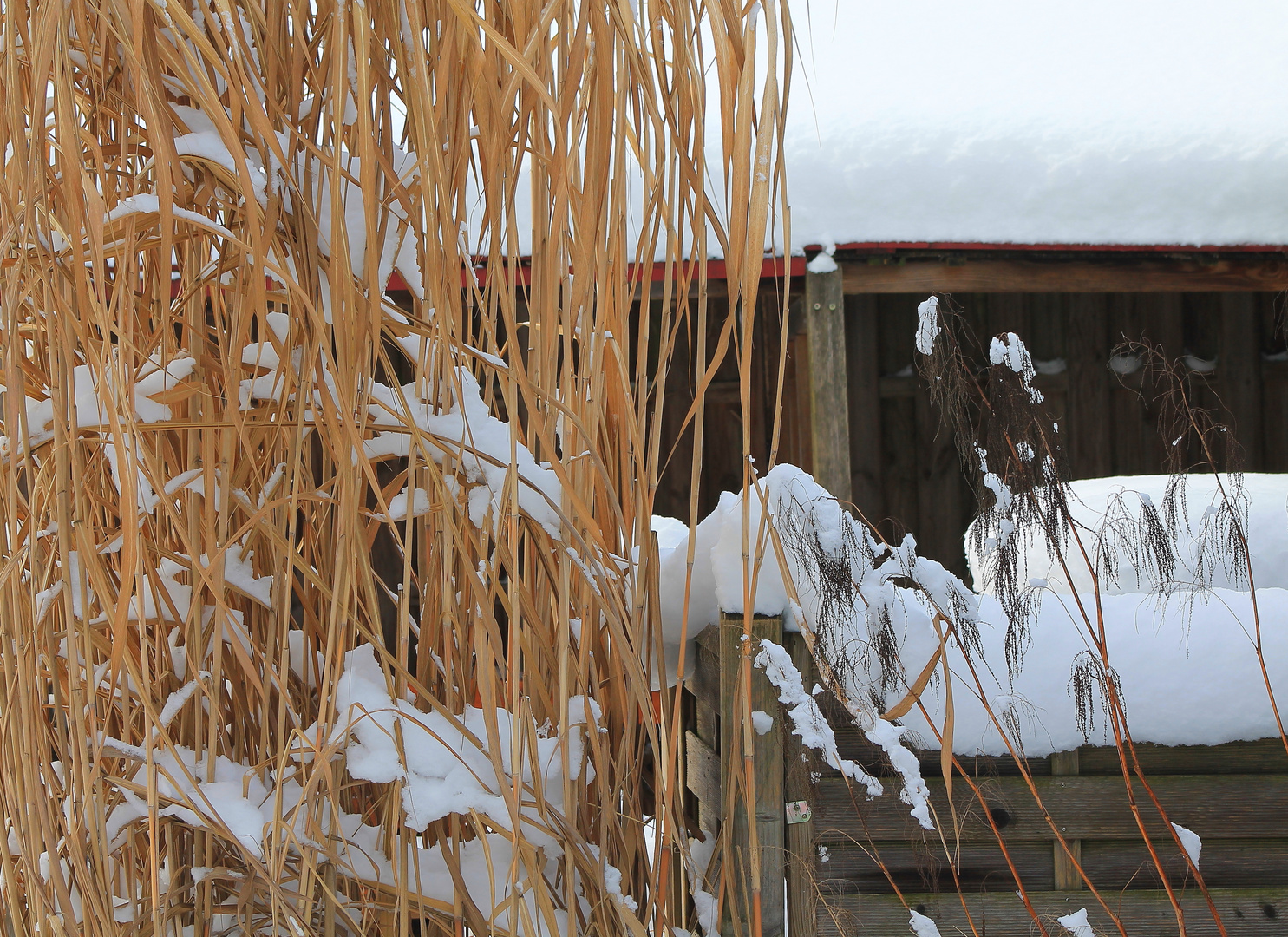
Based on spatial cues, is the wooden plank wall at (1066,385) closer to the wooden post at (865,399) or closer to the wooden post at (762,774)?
the wooden post at (865,399)

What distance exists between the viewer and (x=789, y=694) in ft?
3.15

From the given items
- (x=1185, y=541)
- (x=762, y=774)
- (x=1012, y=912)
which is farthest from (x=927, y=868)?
(x=1185, y=541)

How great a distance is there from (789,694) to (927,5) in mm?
6151

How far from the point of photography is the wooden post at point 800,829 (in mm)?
1045

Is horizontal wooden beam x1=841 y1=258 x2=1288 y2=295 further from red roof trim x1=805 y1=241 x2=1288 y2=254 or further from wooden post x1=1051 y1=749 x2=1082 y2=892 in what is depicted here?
wooden post x1=1051 y1=749 x2=1082 y2=892

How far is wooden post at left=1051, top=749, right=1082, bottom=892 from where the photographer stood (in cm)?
115

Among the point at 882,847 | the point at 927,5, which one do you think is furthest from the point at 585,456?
the point at 927,5

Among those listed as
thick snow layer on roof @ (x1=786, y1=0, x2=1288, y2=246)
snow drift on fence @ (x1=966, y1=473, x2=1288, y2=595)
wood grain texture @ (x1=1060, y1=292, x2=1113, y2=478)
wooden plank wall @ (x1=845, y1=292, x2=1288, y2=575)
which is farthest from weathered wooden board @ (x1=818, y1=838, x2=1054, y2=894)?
wood grain texture @ (x1=1060, y1=292, x2=1113, y2=478)

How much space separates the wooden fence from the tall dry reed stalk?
0.44m

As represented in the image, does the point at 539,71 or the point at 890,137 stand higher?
the point at 890,137

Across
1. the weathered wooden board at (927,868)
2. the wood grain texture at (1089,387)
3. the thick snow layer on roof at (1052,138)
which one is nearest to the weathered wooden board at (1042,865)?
the weathered wooden board at (927,868)

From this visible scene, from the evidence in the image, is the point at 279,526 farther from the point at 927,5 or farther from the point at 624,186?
the point at 927,5

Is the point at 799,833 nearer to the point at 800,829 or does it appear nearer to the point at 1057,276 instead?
the point at 800,829

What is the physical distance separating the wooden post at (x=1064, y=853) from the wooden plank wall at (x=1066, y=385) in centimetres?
472
